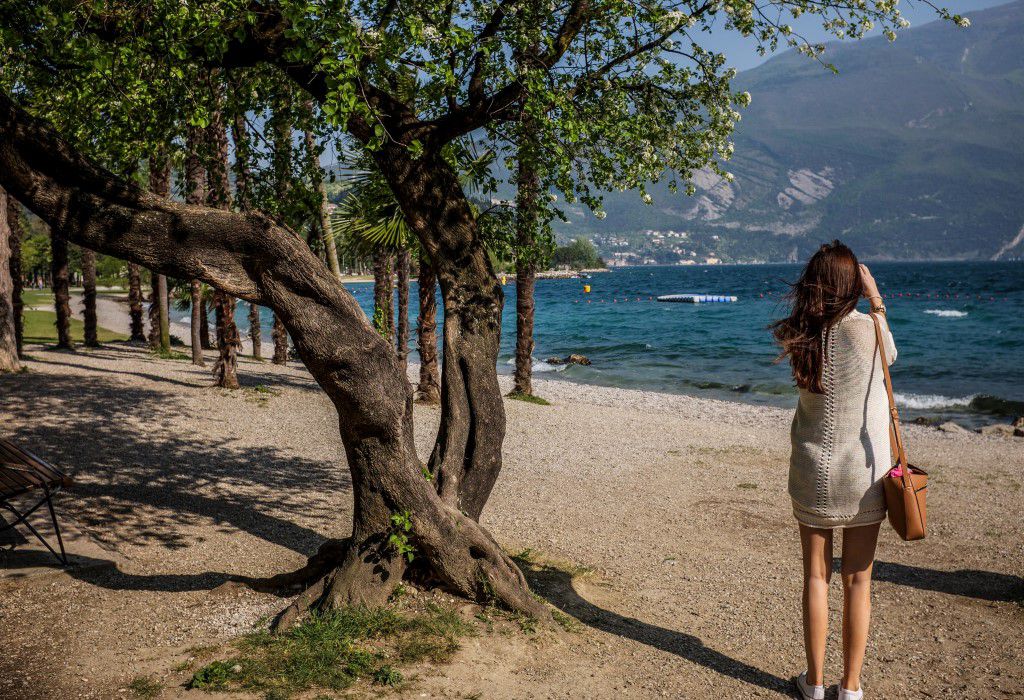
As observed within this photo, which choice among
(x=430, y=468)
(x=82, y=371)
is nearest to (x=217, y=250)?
(x=430, y=468)

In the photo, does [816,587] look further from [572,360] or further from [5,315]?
[572,360]

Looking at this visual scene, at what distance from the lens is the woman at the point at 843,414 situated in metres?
4.32

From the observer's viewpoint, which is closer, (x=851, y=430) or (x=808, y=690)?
(x=851, y=430)

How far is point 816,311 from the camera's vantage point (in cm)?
436

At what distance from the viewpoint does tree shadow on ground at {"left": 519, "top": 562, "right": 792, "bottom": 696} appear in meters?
5.18

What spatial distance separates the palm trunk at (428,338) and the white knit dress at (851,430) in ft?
40.1

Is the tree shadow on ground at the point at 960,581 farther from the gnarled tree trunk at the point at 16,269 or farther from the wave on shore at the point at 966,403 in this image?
the gnarled tree trunk at the point at 16,269

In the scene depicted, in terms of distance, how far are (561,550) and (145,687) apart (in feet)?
15.1

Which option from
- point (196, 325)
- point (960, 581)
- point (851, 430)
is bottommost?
point (960, 581)

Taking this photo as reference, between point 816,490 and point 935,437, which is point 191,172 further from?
point 935,437

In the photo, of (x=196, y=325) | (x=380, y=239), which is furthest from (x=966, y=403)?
(x=196, y=325)

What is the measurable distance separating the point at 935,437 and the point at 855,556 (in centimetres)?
1483

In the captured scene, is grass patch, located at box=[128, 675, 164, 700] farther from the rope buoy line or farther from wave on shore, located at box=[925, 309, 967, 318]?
the rope buoy line

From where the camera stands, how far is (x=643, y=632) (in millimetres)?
5910
